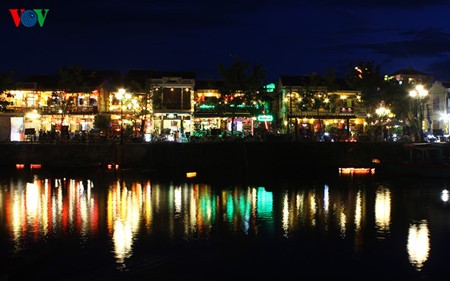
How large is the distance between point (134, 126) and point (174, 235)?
45.9 meters

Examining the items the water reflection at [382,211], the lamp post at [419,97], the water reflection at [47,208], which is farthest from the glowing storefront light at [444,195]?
the water reflection at [47,208]

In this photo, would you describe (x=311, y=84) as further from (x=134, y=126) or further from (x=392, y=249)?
(x=392, y=249)

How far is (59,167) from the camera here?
5719 centimetres

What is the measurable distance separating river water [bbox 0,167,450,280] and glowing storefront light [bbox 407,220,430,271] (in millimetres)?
59

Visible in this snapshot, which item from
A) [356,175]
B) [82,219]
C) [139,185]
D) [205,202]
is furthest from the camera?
[356,175]

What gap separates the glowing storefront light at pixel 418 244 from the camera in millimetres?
24375

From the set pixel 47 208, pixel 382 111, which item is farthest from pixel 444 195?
pixel 382 111

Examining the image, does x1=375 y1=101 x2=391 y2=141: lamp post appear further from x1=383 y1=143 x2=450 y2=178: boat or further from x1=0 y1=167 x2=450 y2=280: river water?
x1=0 y1=167 x2=450 y2=280: river water

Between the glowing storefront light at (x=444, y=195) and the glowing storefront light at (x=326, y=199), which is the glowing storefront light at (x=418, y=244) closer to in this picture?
the glowing storefront light at (x=326, y=199)

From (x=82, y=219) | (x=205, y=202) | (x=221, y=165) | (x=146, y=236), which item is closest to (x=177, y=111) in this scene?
(x=221, y=165)

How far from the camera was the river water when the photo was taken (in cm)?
2272

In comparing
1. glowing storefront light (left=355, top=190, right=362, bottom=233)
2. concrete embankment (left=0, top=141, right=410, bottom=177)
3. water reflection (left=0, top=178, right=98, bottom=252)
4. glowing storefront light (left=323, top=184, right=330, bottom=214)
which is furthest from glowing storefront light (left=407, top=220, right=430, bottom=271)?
concrete embankment (left=0, top=141, right=410, bottom=177)

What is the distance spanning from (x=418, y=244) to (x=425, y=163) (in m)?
27.0

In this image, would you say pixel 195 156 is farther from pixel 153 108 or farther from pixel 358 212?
pixel 358 212
